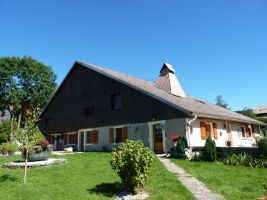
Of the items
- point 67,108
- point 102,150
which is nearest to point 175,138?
point 102,150

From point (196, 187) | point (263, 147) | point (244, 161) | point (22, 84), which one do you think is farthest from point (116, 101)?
point (22, 84)

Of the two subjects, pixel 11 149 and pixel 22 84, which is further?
pixel 22 84

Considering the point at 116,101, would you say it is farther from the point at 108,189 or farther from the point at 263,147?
the point at 108,189

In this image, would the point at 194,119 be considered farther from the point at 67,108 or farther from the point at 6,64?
the point at 6,64

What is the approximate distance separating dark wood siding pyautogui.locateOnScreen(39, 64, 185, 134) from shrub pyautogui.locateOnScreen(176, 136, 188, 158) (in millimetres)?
1614

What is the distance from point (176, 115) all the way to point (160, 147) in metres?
3.21

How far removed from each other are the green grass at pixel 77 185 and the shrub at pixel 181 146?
16.6ft

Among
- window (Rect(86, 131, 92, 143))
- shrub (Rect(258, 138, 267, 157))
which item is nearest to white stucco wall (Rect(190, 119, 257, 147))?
shrub (Rect(258, 138, 267, 157))

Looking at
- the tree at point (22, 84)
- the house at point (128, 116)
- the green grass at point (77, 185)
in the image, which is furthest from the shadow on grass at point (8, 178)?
the tree at point (22, 84)

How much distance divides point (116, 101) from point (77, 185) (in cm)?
1480

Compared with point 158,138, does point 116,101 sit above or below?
above

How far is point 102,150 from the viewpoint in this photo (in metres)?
24.0

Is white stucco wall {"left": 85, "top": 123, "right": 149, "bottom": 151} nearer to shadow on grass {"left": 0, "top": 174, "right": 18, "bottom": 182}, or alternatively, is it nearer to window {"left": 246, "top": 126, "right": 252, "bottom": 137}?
shadow on grass {"left": 0, "top": 174, "right": 18, "bottom": 182}

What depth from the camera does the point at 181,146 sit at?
55.5 ft
